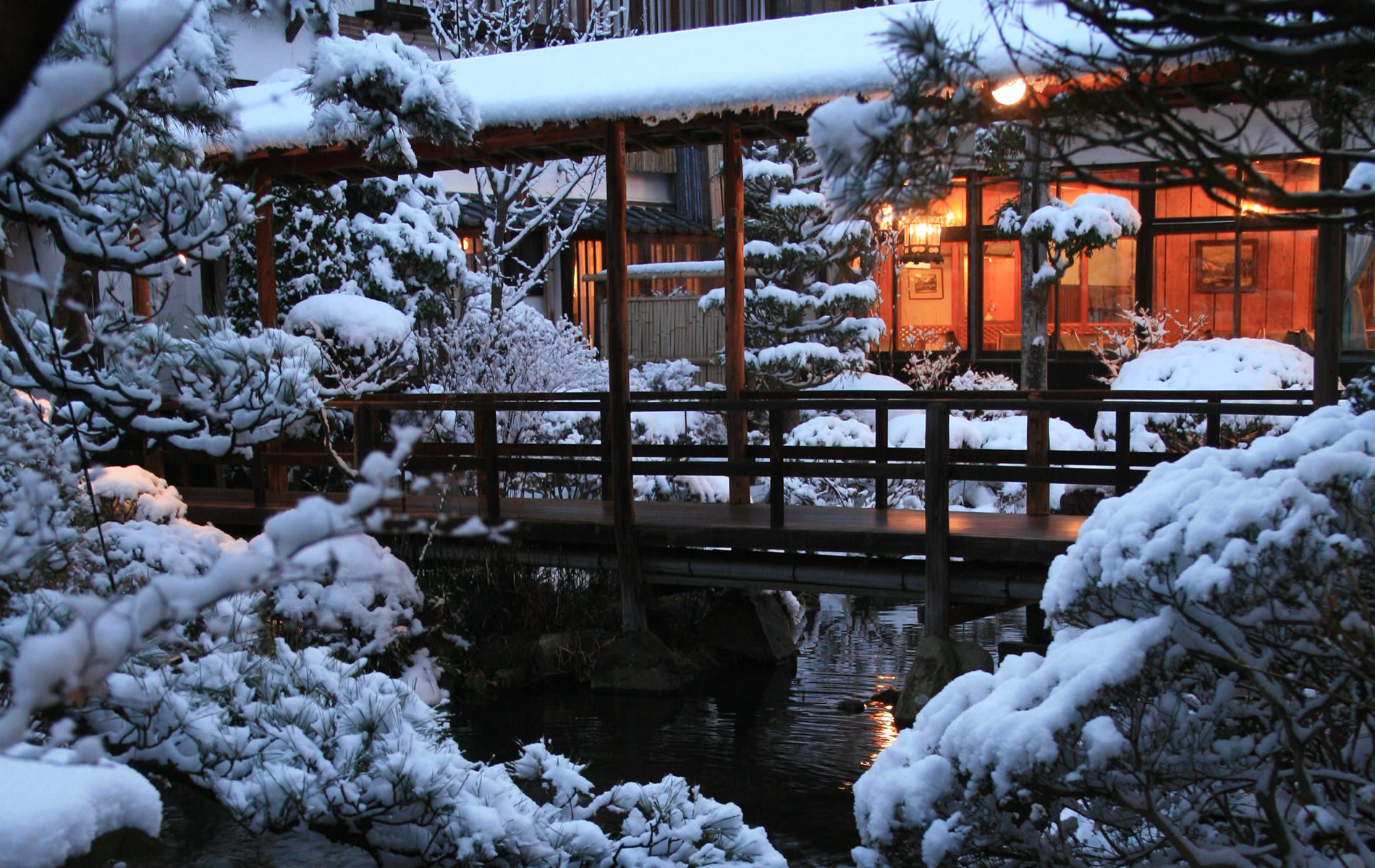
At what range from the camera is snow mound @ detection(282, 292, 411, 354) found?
10766 millimetres

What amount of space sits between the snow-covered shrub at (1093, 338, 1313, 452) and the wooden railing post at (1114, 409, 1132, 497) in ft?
10.8

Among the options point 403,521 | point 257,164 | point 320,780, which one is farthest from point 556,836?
point 257,164

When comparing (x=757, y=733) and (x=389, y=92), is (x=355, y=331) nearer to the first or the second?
(x=389, y=92)

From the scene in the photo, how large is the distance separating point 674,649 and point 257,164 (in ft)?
15.7

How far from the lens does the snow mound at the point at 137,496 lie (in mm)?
7484

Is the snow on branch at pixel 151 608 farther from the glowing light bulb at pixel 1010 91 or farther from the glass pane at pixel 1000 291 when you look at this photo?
the glass pane at pixel 1000 291

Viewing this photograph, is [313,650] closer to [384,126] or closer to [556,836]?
[556,836]

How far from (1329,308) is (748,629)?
4.50m

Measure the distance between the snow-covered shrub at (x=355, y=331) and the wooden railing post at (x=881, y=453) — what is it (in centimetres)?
413

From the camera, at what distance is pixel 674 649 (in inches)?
370

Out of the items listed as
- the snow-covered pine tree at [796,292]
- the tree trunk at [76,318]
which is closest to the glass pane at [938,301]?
the snow-covered pine tree at [796,292]

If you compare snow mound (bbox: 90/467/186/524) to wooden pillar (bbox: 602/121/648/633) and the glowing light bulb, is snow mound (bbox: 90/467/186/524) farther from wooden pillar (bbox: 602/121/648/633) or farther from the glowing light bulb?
the glowing light bulb

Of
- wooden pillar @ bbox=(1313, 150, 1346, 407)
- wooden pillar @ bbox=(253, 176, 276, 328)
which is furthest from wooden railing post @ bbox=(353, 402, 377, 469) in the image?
wooden pillar @ bbox=(1313, 150, 1346, 407)

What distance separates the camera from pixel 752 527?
817 cm
